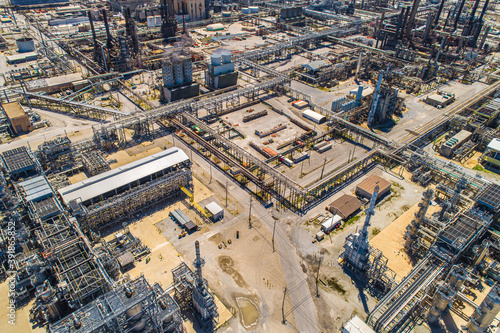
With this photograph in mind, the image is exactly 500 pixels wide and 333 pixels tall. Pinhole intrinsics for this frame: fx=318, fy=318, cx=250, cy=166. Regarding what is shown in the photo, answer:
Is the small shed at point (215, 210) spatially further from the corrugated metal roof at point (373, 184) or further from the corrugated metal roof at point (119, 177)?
the corrugated metal roof at point (373, 184)

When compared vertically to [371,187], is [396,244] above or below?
below

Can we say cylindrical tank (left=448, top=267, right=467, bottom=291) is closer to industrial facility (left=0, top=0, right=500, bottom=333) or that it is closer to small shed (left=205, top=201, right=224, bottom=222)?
industrial facility (left=0, top=0, right=500, bottom=333)

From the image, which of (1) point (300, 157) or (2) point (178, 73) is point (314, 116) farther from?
(2) point (178, 73)

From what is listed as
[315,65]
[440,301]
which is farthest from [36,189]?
[315,65]

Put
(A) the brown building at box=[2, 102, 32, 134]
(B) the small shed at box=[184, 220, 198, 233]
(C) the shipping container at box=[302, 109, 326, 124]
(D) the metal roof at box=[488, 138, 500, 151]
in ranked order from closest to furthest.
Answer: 1. (B) the small shed at box=[184, 220, 198, 233]
2. (D) the metal roof at box=[488, 138, 500, 151]
3. (A) the brown building at box=[2, 102, 32, 134]
4. (C) the shipping container at box=[302, 109, 326, 124]

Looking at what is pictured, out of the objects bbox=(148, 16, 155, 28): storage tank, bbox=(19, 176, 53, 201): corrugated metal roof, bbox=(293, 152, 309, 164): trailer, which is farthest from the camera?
bbox=(148, 16, 155, 28): storage tank

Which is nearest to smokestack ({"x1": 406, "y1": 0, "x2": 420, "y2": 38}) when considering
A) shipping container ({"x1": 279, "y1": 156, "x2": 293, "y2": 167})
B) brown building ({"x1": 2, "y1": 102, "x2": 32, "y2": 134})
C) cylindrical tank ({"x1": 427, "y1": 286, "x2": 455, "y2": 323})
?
shipping container ({"x1": 279, "y1": 156, "x2": 293, "y2": 167})
